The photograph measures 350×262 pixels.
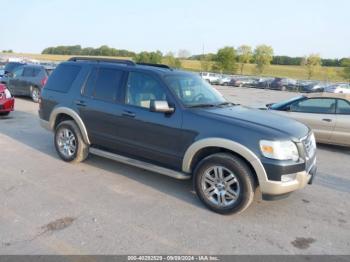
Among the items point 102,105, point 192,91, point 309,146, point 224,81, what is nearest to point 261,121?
point 309,146

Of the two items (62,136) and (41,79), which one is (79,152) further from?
(41,79)

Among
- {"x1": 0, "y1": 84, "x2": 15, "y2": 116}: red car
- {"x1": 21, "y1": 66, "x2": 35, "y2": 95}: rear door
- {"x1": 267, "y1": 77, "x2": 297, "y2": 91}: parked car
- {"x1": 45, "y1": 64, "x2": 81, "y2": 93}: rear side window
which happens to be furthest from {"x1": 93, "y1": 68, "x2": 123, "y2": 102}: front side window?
{"x1": 267, "y1": 77, "x2": 297, "y2": 91}: parked car

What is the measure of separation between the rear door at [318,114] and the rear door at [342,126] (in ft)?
0.29

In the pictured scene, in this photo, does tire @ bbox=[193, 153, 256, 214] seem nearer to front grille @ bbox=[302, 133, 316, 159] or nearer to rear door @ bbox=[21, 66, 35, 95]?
front grille @ bbox=[302, 133, 316, 159]

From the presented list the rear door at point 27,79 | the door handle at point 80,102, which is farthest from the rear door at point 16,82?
the door handle at point 80,102

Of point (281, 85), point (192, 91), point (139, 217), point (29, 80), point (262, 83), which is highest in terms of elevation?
point (192, 91)

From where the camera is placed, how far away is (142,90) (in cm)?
501

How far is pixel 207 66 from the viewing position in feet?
214

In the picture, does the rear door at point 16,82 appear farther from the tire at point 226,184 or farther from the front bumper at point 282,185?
the front bumper at point 282,185

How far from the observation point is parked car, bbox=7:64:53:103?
13797 millimetres

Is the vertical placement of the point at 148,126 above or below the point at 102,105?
below

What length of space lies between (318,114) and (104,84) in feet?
17.3

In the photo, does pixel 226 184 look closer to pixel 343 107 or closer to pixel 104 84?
pixel 104 84

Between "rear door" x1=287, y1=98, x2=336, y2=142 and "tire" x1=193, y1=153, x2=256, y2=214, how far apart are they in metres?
4.65
